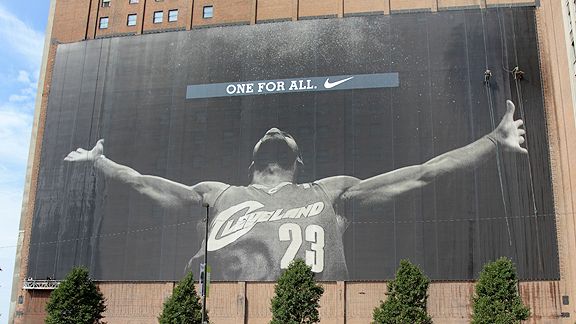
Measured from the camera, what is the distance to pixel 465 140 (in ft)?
157

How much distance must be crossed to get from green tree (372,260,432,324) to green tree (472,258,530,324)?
10.5ft

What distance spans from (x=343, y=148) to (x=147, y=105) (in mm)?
17870

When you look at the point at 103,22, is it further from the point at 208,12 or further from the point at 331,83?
the point at 331,83

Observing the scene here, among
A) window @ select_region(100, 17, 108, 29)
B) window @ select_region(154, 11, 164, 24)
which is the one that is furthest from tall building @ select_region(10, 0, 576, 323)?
window @ select_region(100, 17, 108, 29)

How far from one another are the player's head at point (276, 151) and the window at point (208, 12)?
1355 cm

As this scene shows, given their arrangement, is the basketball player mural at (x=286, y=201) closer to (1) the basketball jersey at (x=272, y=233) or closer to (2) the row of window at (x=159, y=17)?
(1) the basketball jersey at (x=272, y=233)

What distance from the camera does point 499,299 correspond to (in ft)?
118

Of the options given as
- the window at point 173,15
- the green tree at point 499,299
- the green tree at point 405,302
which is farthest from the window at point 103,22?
the green tree at point 499,299

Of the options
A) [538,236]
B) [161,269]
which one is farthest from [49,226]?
[538,236]

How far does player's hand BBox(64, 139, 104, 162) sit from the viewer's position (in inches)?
2138

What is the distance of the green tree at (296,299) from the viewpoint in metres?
38.8

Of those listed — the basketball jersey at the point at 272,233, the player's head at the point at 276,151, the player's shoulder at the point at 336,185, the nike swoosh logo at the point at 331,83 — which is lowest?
the basketball jersey at the point at 272,233

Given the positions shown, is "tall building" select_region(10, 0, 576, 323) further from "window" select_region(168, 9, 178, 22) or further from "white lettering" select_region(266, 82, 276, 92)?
"white lettering" select_region(266, 82, 276, 92)

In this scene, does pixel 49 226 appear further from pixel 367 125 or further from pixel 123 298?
pixel 367 125
